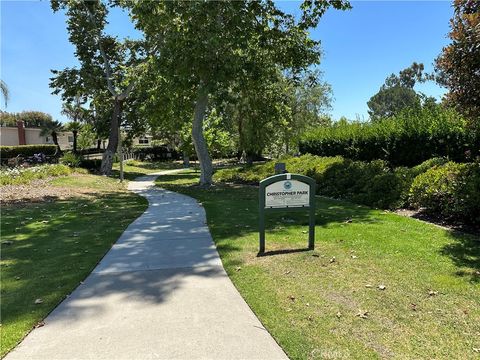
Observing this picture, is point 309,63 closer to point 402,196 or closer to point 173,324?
point 402,196

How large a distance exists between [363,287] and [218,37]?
35.8 ft

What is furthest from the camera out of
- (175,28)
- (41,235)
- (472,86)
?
(175,28)

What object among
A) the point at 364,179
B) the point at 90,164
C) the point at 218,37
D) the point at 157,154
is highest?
the point at 218,37

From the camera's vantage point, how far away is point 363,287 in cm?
486

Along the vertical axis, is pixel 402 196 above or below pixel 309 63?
below

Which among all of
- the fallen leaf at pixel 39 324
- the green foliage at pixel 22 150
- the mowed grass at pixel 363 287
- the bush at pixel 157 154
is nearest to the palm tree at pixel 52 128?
the green foliage at pixel 22 150

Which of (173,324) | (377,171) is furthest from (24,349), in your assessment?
(377,171)

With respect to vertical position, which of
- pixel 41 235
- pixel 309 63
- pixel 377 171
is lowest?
pixel 41 235

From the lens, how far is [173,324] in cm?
399

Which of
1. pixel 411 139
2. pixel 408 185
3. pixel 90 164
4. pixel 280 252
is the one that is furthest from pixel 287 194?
pixel 90 164

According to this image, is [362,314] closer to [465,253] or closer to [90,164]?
[465,253]

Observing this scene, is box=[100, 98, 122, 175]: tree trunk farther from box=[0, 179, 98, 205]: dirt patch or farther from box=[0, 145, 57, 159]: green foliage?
box=[0, 145, 57, 159]: green foliage

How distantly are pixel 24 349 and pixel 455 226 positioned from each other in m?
7.55

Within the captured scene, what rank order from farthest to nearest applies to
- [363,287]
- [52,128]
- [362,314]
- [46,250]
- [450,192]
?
1. [52,128]
2. [450,192]
3. [46,250]
4. [363,287]
5. [362,314]
